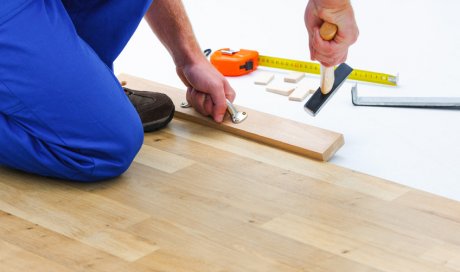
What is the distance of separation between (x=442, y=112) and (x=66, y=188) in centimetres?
129

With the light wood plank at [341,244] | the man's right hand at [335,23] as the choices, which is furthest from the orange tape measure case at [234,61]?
the light wood plank at [341,244]

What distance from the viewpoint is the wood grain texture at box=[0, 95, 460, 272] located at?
6.13ft

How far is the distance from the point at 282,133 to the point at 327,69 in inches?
10.8

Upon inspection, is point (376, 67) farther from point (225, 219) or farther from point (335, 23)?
point (225, 219)

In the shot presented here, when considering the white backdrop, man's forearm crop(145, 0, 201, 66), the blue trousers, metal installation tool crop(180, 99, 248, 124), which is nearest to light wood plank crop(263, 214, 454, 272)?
the white backdrop

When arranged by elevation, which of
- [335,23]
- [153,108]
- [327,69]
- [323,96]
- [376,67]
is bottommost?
[376,67]

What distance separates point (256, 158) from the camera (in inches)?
96.1

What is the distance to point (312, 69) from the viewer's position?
318 centimetres

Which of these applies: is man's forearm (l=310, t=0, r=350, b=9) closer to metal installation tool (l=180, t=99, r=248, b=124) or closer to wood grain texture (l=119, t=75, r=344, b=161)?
wood grain texture (l=119, t=75, r=344, b=161)

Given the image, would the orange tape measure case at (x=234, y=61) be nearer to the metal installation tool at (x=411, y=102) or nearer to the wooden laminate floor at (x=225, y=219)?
the metal installation tool at (x=411, y=102)

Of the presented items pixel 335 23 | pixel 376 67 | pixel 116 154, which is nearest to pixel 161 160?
pixel 116 154

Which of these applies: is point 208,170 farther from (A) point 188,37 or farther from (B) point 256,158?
(A) point 188,37

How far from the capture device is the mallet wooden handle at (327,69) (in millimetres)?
2207

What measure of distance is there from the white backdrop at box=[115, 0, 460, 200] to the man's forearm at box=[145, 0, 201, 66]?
0.32 metres
